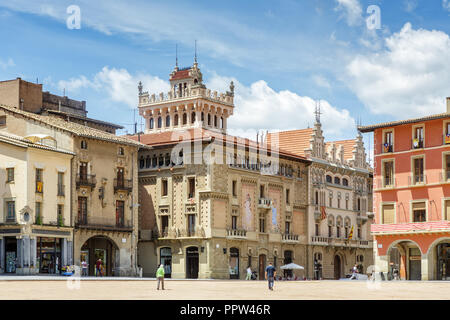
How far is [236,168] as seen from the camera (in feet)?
272

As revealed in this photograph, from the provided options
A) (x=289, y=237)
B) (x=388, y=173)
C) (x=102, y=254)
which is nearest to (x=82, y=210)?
(x=102, y=254)

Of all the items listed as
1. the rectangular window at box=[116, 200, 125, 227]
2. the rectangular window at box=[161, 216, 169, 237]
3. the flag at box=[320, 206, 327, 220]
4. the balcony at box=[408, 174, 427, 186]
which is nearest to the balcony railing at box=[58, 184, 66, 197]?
the rectangular window at box=[116, 200, 125, 227]

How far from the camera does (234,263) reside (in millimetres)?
82562

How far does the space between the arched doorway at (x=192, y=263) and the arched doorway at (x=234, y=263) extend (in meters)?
3.60

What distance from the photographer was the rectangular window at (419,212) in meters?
73.6

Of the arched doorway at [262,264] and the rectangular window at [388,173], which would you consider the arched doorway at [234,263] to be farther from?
the rectangular window at [388,173]

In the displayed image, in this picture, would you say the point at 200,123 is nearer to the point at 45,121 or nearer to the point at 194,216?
the point at 194,216

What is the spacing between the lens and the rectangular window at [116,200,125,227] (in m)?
77.4

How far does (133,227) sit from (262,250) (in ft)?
47.9

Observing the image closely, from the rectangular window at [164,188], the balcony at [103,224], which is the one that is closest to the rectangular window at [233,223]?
the rectangular window at [164,188]

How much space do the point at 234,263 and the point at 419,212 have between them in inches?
736

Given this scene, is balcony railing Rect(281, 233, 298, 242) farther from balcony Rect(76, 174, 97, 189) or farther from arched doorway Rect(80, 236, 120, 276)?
balcony Rect(76, 174, 97, 189)

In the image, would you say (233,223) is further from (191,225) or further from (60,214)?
(60,214)
